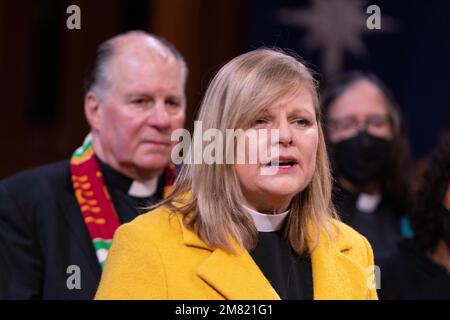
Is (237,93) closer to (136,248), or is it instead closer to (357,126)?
(136,248)

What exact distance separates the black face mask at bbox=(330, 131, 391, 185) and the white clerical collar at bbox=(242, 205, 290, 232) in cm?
135

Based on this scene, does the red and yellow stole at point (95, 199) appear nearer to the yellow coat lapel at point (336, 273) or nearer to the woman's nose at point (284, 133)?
the yellow coat lapel at point (336, 273)

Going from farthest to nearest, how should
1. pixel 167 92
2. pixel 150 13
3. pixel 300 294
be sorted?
pixel 150 13, pixel 167 92, pixel 300 294

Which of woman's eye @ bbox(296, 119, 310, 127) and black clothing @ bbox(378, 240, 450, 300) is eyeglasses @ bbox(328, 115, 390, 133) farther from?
woman's eye @ bbox(296, 119, 310, 127)

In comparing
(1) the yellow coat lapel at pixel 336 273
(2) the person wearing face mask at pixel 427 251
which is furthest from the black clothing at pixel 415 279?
(1) the yellow coat lapel at pixel 336 273

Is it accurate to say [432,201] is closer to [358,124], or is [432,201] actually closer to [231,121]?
[358,124]

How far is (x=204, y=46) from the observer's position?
435 cm

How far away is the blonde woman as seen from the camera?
1.56 meters

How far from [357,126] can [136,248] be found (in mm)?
1820

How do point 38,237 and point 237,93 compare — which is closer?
point 237,93

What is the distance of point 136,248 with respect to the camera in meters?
1.57

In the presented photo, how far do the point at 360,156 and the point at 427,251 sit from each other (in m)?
0.60
